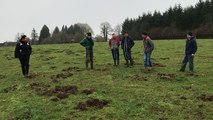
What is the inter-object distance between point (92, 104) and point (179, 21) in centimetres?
8471

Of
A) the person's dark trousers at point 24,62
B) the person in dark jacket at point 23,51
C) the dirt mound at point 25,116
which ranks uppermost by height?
the person in dark jacket at point 23,51

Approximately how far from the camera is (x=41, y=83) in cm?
2345

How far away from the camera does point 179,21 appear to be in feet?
327

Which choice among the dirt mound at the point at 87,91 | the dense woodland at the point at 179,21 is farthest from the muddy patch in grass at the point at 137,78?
the dense woodland at the point at 179,21

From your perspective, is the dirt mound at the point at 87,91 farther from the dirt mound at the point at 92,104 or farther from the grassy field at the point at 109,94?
the dirt mound at the point at 92,104

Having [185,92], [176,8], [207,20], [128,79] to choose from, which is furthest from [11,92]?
[176,8]

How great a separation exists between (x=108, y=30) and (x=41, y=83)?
5892 inches

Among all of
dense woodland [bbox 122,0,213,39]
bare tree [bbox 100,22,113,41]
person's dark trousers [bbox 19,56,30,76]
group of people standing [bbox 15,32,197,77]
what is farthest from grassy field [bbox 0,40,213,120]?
bare tree [bbox 100,22,113,41]

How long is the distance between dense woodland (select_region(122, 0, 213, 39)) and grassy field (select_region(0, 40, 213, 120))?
→ 62329 millimetres

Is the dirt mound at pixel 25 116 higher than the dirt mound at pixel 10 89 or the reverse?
the reverse

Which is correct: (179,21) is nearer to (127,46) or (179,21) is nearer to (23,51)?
(127,46)

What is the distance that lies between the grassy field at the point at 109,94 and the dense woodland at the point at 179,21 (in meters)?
62.3

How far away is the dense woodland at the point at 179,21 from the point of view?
9281cm

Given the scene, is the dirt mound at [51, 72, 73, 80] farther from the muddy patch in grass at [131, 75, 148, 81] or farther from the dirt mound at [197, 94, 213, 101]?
the dirt mound at [197, 94, 213, 101]
